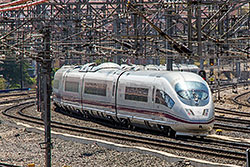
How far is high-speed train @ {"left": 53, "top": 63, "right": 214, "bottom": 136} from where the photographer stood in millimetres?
18000

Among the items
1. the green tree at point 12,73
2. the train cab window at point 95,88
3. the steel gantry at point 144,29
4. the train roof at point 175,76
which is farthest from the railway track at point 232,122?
the green tree at point 12,73

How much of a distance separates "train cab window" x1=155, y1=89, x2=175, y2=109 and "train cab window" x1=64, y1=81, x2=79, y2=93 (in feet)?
27.1

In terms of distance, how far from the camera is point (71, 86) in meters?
27.3

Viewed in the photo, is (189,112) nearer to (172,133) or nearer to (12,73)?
(172,133)

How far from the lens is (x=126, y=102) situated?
2116 cm

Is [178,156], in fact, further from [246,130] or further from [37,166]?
[246,130]

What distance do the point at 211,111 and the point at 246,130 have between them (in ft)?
13.7

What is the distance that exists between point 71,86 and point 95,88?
11.5ft

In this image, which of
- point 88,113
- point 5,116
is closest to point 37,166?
point 88,113

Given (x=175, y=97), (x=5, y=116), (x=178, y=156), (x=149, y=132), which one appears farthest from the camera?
(x=5, y=116)

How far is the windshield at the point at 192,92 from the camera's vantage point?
18.1m

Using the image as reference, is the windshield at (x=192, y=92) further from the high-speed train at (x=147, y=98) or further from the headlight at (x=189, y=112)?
the headlight at (x=189, y=112)

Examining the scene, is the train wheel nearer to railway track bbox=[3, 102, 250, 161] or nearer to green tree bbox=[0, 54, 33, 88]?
railway track bbox=[3, 102, 250, 161]

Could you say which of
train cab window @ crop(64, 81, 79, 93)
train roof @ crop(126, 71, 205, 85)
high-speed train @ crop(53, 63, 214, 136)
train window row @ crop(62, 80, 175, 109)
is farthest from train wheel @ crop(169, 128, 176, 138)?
train cab window @ crop(64, 81, 79, 93)
